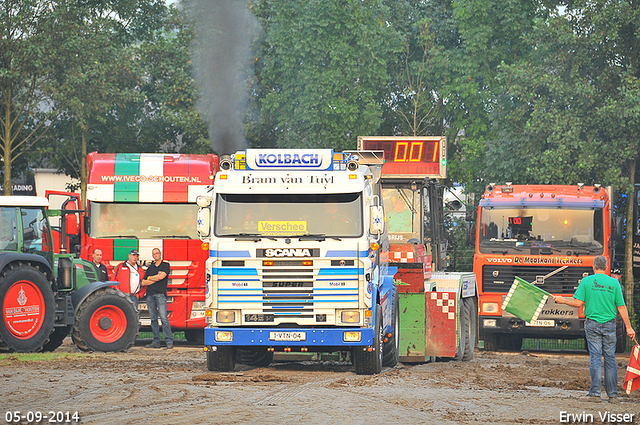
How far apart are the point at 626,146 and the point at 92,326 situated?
17.2 metres

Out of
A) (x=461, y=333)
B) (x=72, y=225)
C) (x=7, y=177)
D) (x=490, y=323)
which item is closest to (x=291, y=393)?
(x=461, y=333)

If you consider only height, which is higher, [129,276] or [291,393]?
[129,276]

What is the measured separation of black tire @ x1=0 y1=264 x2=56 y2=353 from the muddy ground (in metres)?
0.63

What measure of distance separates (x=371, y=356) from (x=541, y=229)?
8164 mm

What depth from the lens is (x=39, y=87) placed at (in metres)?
30.2

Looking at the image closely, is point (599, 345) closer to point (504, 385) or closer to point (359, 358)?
point (504, 385)

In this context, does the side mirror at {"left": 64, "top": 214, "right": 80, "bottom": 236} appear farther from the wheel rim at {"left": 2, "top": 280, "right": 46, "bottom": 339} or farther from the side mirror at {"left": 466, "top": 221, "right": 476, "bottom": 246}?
the side mirror at {"left": 466, "top": 221, "right": 476, "bottom": 246}

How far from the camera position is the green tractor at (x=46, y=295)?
15781mm

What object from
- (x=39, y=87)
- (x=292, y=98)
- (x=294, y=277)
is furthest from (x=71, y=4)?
(x=294, y=277)

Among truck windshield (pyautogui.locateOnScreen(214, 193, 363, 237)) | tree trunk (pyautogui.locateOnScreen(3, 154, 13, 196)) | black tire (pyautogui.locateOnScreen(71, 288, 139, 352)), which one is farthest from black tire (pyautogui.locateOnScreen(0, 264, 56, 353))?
tree trunk (pyautogui.locateOnScreen(3, 154, 13, 196))

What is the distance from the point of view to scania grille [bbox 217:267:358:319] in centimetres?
1325

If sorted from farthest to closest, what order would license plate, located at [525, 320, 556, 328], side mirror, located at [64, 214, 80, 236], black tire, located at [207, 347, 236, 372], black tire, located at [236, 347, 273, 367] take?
license plate, located at [525, 320, 556, 328] < side mirror, located at [64, 214, 80, 236] < black tire, located at [236, 347, 273, 367] < black tire, located at [207, 347, 236, 372]

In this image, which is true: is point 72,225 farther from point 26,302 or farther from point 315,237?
point 315,237

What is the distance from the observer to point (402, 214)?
67.3ft
